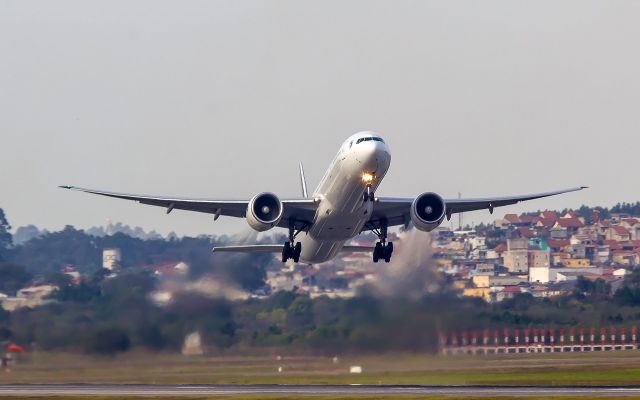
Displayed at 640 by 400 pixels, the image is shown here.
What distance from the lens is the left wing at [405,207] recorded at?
173ft

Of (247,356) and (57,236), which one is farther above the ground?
(57,236)

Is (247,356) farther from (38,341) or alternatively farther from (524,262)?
(524,262)

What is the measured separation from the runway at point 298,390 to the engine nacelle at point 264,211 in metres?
6.31

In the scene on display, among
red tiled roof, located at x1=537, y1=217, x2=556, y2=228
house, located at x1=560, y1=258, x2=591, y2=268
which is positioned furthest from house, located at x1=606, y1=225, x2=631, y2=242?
house, located at x1=560, y1=258, x2=591, y2=268

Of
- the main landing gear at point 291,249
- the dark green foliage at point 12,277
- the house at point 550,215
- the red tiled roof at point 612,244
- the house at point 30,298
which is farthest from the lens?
the house at point 550,215

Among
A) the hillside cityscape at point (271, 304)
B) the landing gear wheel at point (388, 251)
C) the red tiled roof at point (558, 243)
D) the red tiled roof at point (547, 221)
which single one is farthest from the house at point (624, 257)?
the landing gear wheel at point (388, 251)

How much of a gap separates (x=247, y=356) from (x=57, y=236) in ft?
148

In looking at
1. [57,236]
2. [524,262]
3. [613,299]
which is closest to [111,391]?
[613,299]

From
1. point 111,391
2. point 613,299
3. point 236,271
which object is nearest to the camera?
point 111,391

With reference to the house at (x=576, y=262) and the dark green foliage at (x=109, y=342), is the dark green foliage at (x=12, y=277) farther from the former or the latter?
the house at (x=576, y=262)

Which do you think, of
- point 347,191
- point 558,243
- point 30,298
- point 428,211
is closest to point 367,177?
point 347,191

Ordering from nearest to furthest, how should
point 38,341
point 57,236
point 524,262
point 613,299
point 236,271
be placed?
point 38,341 < point 236,271 < point 613,299 < point 57,236 < point 524,262

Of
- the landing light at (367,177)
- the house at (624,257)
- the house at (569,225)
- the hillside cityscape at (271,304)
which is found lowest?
the hillside cityscape at (271,304)

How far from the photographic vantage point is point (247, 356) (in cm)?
5288
